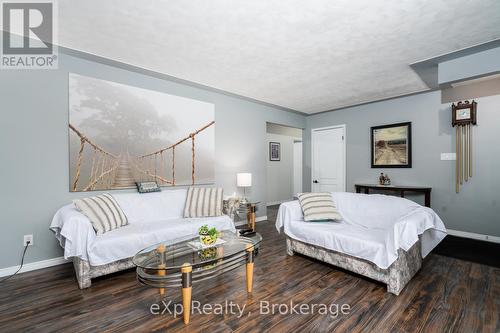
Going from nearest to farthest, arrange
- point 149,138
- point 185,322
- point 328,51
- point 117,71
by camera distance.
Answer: point 185,322, point 328,51, point 117,71, point 149,138

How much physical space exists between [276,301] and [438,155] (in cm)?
398

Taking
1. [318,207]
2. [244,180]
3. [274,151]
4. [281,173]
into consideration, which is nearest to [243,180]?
[244,180]

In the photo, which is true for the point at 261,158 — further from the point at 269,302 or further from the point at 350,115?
the point at 269,302

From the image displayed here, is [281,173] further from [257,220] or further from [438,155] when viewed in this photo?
[438,155]

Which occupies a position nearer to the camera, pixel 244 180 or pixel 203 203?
pixel 203 203

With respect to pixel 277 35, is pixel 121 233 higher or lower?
lower

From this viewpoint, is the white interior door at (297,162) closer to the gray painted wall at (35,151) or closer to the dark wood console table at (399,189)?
the dark wood console table at (399,189)

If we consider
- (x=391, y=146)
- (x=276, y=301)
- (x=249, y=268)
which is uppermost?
(x=391, y=146)

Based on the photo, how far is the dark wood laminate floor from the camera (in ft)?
5.68

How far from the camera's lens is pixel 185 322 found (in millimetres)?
1745

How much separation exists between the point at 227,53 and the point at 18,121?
2.37 m

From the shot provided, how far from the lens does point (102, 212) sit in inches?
101

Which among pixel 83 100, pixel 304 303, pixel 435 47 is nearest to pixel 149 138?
pixel 83 100

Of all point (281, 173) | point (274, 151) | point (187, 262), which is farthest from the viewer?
point (281, 173)
